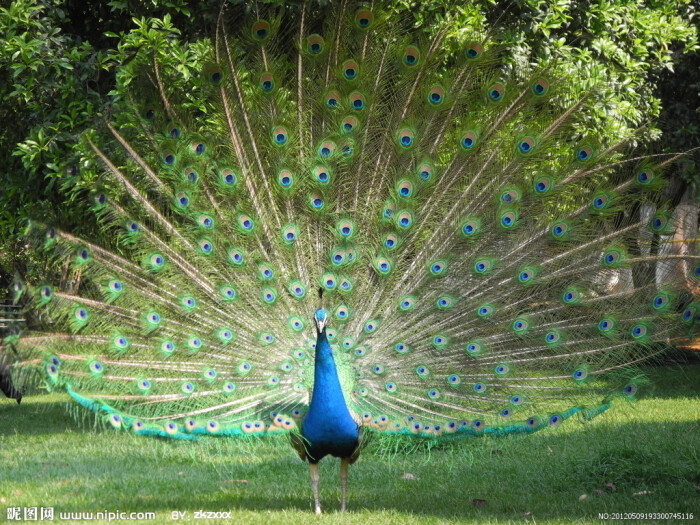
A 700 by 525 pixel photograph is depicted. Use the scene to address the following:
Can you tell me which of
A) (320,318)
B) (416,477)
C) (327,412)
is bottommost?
(416,477)

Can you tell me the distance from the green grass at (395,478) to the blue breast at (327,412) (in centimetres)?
45

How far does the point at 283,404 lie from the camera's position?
5449mm

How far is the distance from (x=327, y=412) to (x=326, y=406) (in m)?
0.03

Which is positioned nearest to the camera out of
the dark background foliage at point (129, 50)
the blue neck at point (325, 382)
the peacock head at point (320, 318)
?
the peacock head at point (320, 318)

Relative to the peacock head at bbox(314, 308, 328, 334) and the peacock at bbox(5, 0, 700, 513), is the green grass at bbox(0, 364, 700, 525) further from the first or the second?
the peacock head at bbox(314, 308, 328, 334)

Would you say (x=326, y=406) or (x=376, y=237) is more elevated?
(x=376, y=237)

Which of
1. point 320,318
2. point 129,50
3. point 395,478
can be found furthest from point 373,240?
point 129,50

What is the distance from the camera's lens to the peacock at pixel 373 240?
545cm

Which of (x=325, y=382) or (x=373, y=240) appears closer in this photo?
(x=325, y=382)

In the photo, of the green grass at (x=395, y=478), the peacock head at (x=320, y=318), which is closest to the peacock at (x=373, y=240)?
the green grass at (x=395, y=478)

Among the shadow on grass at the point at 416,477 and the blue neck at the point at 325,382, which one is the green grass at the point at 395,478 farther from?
the blue neck at the point at 325,382

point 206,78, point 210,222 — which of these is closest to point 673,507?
point 210,222

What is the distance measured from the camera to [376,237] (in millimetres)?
5684

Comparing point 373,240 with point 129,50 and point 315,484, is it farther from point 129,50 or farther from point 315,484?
point 129,50
